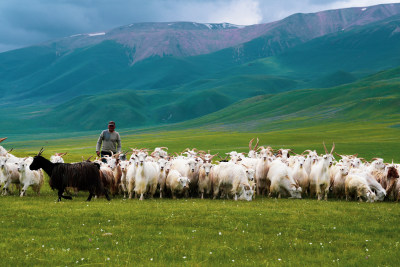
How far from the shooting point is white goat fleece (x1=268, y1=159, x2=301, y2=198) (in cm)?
1798

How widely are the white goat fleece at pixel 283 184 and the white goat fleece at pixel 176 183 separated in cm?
359

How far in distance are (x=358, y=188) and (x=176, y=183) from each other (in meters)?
7.06

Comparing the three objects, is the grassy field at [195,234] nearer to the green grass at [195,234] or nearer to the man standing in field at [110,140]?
the green grass at [195,234]

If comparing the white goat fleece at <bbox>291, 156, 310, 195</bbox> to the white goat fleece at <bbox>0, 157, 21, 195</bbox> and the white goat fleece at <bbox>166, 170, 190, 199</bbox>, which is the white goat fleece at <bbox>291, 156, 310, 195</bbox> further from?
the white goat fleece at <bbox>0, 157, 21, 195</bbox>

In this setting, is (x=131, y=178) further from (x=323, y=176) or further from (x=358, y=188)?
(x=358, y=188)

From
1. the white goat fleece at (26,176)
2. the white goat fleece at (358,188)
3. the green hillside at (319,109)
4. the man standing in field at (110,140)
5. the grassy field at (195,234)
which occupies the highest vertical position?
the green hillside at (319,109)

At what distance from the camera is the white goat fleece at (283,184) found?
17984 mm

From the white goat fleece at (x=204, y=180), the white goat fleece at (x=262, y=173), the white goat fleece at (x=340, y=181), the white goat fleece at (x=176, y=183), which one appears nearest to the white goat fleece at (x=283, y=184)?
the white goat fleece at (x=262, y=173)

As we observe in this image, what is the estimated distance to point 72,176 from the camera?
1541 cm

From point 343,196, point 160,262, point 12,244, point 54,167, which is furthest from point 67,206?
point 343,196

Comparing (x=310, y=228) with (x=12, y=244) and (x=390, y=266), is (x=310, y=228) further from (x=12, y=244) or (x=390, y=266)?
(x=12, y=244)

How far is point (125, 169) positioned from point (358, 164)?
35.7 feet

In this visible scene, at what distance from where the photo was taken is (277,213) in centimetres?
1313

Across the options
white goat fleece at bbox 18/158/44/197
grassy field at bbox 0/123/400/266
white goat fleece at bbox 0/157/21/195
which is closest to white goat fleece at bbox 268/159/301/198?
grassy field at bbox 0/123/400/266
